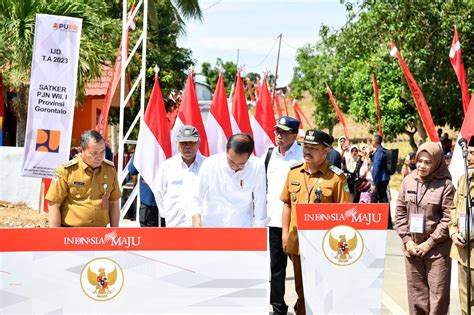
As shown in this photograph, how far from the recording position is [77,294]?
20.7 feet

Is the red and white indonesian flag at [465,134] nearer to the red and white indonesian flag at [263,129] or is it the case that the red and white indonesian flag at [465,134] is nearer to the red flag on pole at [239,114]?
the red and white indonesian flag at [263,129]

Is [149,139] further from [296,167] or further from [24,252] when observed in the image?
[24,252]

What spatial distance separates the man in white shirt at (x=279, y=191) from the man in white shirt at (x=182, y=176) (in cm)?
75

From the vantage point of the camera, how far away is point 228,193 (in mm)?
7980

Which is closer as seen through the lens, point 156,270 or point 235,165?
point 156,270

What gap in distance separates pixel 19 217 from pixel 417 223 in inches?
458

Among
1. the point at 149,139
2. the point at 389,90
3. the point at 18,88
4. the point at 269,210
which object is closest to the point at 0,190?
the point at 18,88

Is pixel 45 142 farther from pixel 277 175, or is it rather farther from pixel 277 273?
pixel 277 273

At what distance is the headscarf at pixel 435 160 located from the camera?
773 cm

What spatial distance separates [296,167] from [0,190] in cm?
1310

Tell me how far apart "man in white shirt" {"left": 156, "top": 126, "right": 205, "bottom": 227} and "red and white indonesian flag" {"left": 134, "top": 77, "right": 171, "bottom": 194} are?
12.7 ft

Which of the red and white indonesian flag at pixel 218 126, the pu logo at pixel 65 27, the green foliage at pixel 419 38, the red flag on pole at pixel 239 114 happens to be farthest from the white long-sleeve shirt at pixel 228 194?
the green foliage at pixel 419 38

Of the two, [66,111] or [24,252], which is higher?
[66,111]

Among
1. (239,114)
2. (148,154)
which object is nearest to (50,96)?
(148,154)
